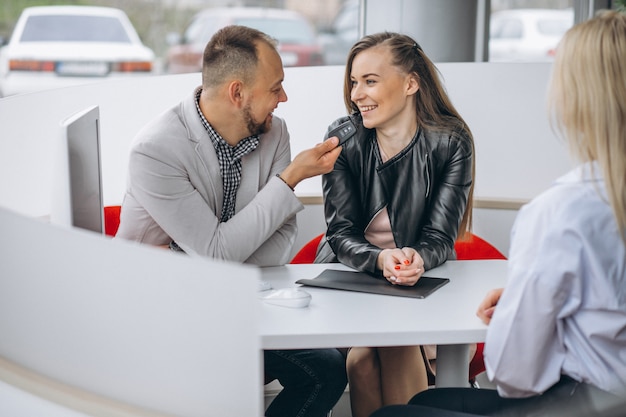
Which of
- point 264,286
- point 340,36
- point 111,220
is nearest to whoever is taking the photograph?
point 264,286

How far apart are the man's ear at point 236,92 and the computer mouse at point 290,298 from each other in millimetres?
708

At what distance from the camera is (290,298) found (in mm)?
1961

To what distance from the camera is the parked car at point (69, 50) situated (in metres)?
10.3

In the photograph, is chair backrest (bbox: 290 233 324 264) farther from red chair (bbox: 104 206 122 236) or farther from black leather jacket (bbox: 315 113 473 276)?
red chair (bbox: 104 206 122 236)

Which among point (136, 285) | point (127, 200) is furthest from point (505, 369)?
point (127, 200)

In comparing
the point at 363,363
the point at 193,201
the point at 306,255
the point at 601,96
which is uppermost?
the point at 601,96

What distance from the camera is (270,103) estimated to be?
8.27ft

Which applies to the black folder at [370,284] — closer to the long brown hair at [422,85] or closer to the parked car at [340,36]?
the long brown hair at [422,85]

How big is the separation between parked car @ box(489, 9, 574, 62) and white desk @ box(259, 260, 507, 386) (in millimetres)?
9750

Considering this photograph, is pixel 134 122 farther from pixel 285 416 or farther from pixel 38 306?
pixel 38 306

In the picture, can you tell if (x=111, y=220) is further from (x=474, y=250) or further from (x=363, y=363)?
(x=474, y=250)

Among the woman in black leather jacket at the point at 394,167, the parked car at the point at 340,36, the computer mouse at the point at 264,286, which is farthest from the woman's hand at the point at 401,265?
the parked car at the point at 340,36

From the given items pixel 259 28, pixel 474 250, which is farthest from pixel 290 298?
pixel 259 28

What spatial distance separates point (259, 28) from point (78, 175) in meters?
9.70
